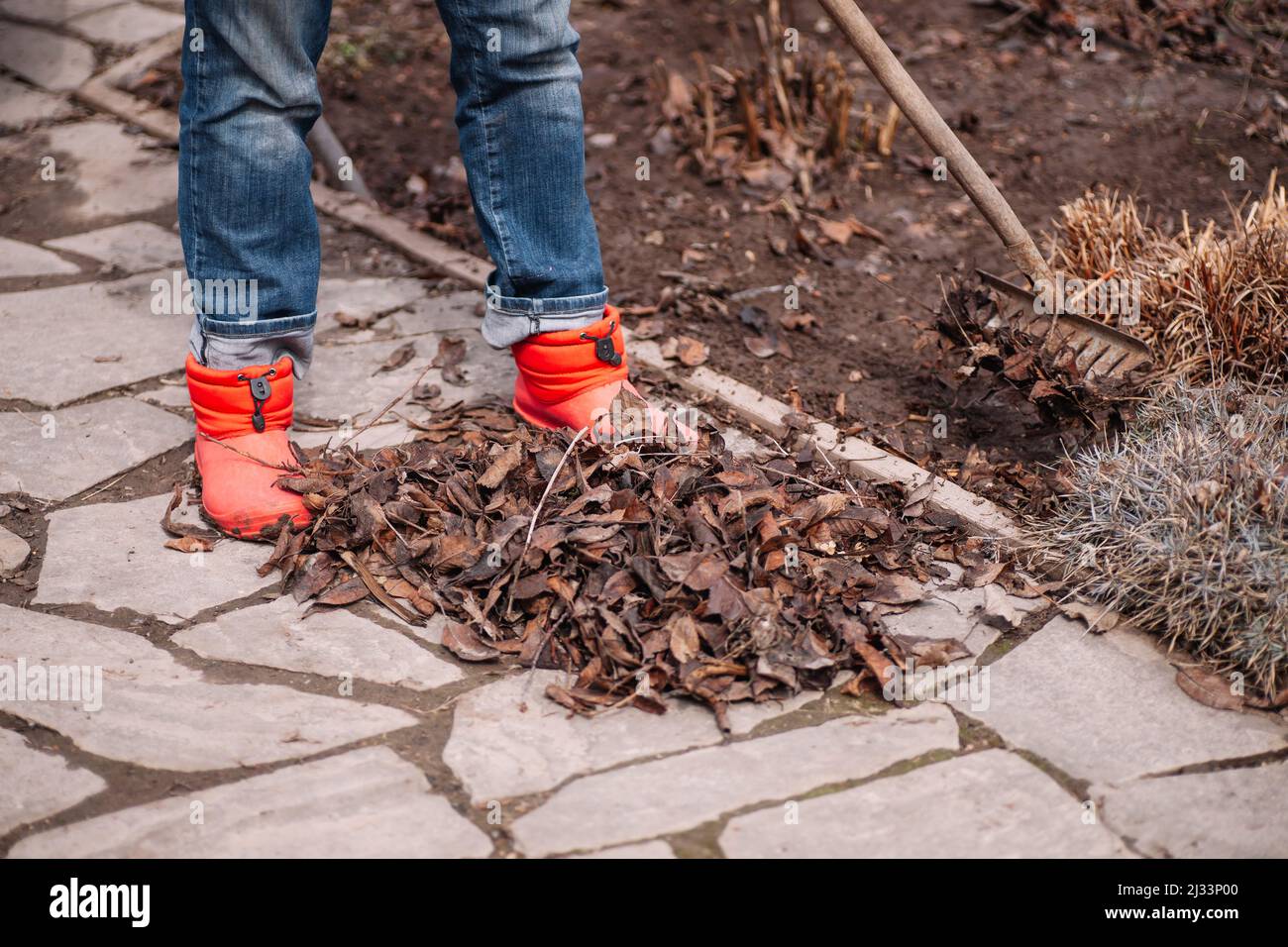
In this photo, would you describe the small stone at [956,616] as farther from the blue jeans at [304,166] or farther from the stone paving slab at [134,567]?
the stone paving slab at [134,567]

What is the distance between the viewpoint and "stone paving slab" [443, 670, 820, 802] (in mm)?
1917

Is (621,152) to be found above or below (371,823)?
above

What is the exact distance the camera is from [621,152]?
4316 millimetres

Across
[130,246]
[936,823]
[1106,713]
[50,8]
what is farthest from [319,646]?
[50,8]

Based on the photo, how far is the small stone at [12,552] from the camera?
2.40 meters

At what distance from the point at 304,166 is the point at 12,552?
102 cm

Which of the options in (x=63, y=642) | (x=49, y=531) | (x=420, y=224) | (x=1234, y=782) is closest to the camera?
(x=1234, y=782)

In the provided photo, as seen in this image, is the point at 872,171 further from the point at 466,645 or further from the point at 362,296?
the point at 466,645

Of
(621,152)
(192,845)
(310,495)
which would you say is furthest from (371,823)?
(621,152)

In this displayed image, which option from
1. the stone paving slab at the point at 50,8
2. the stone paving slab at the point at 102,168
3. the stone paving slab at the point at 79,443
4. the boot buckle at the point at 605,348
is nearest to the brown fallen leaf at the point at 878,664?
the boot buckle at the point at 605,348

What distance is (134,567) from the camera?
241 centimetres

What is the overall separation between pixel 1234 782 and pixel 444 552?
150cm

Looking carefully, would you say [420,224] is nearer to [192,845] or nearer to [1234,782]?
[192,845]

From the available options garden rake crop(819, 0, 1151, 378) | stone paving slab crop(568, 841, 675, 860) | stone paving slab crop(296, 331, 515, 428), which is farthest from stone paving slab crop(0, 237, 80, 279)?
stone paving slab crop(568, 841, 675, 860)
